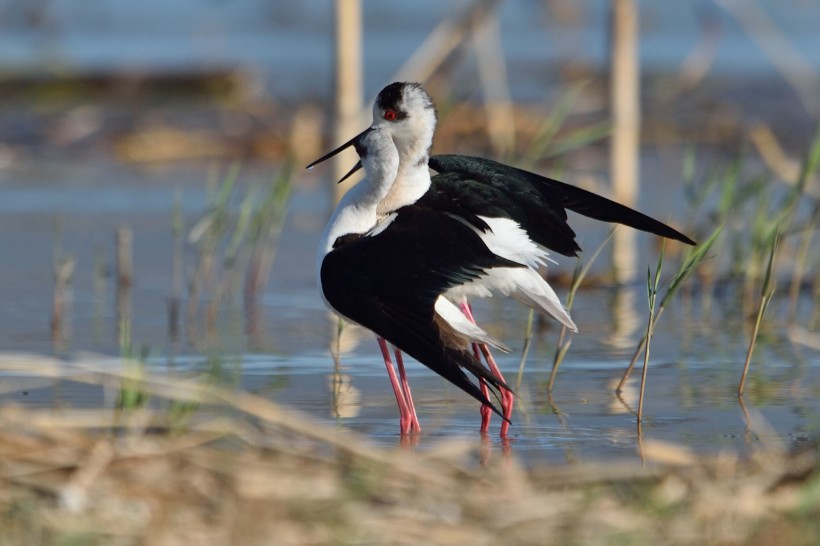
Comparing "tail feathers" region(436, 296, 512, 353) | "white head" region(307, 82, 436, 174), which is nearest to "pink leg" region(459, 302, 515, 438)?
"tail feathers" region(436, 296, 512, 353)

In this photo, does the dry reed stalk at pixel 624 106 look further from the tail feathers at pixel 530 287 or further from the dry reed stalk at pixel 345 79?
the tail feathers at pixel 530 287

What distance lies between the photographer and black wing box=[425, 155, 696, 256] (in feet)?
16.0

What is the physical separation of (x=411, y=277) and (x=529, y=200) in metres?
0.69

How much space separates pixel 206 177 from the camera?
37.2 feet

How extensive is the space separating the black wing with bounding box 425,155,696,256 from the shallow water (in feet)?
1.92

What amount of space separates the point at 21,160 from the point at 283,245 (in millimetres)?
4206

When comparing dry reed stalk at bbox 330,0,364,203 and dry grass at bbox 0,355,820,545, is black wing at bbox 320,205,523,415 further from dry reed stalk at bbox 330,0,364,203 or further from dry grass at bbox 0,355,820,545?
dry reed stalk at bbox 330,0,364,203

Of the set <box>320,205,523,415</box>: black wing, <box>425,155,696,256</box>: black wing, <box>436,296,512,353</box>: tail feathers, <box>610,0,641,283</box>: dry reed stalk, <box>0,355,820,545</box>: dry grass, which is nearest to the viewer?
<box>0,355,820,545</box>: dry grass

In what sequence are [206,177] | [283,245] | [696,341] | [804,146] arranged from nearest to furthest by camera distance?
[696,341] → [283,245] → [206,177] → [804,146]

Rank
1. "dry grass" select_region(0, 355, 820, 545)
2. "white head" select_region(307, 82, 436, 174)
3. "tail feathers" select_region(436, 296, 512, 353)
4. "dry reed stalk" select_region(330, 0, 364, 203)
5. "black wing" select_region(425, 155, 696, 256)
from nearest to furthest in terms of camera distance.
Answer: "dry grass" select_region(0, 355, 820, 545)
"tail feathers" select_region(436, 296, 512, 353)
"black wing" select_region(425, 155, 696, 256)
"white head" select_region(307, 82, 436, 174)
"dry reed stalk" select_region(330, 0, 364, 203)

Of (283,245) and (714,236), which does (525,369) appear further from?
(283,245)

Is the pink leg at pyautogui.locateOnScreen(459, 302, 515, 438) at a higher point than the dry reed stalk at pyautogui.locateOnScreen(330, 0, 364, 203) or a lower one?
lower

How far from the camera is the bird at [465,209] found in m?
Answer: 4.71

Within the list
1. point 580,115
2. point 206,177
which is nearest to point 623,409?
point 206,177
